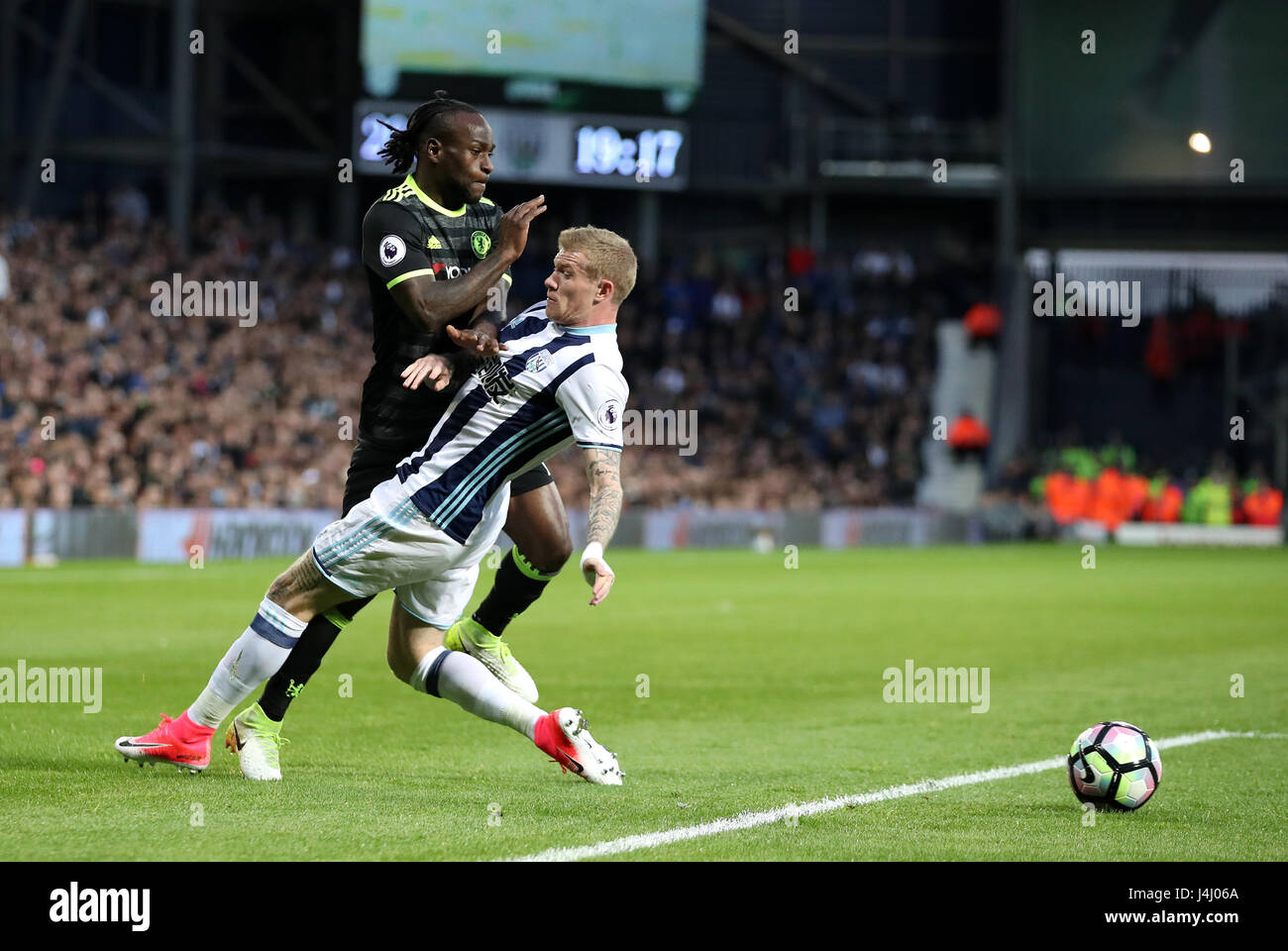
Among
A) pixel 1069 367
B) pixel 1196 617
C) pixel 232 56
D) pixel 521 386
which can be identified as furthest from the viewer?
pixel 1069 367

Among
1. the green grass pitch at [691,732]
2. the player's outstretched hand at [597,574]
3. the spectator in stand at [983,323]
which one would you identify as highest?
the spectator in stand at [983,323]

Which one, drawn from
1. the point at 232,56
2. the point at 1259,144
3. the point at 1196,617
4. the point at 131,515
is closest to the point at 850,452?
the point at 1259,144

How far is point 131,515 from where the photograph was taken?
2422 cm

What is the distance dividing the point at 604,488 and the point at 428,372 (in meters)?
0.87

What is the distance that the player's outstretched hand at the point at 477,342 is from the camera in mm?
6531

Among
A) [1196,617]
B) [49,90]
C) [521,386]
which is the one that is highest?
[49,90]

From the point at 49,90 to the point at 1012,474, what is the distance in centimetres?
2148

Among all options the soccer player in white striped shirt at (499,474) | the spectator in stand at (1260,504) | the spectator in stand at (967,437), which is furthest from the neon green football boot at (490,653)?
the spectator in stand at (1260,504)

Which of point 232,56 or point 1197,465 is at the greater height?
point 232,56

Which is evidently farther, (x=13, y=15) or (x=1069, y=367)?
(x=1069, y=367)

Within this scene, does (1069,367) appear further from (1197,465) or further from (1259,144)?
(1259,144)

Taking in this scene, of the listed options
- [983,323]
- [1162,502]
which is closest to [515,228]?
[1162,502]

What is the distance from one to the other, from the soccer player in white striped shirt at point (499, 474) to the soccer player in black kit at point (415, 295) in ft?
0.74

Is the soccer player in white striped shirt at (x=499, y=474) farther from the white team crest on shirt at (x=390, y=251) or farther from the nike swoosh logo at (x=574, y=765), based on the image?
the white team crest on shirt at (x=390, y=251)
